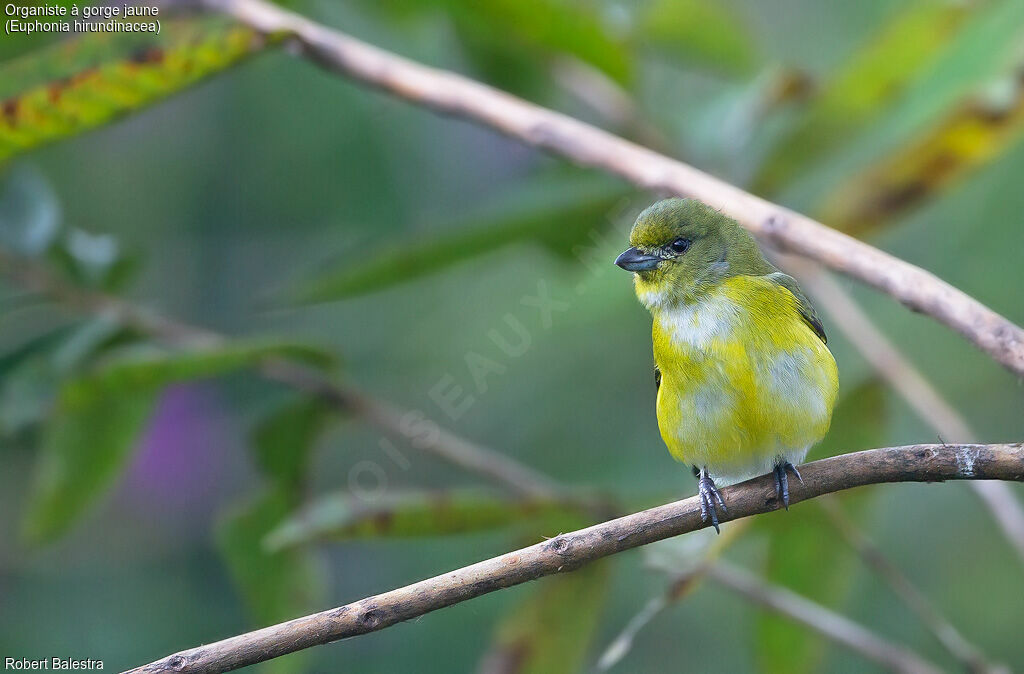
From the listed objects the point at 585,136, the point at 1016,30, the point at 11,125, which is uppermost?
the point at 1016,30

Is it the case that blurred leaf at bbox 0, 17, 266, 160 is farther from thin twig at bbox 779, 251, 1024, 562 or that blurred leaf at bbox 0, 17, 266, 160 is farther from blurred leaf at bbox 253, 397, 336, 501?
thin twig at bbox 779, 251, 1024, 562

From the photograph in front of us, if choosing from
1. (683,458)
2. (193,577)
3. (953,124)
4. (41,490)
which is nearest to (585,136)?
(683,458)

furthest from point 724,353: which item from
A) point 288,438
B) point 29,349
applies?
point 29,349

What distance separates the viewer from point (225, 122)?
4672mm

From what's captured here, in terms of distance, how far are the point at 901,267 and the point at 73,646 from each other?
10.2ft

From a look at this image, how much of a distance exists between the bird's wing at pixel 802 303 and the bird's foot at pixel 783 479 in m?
0.41

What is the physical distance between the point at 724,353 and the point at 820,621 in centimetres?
88

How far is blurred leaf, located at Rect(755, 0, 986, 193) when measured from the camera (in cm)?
363

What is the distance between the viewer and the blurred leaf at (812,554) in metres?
3.06

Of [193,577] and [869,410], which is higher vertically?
[869,410]

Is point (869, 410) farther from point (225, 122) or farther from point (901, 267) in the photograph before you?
point (225, 122)

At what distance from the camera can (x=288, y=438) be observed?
346cm

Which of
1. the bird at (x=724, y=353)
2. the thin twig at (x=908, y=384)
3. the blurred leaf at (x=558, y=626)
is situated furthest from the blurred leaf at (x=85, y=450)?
the thin twig at (x=908, y=384)

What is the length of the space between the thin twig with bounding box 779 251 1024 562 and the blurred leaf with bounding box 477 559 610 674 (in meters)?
0.97
